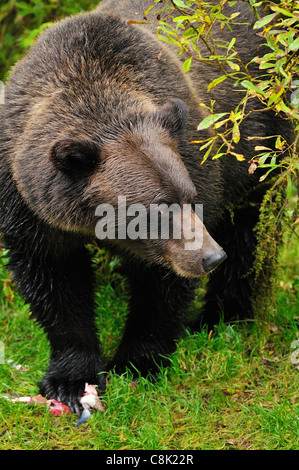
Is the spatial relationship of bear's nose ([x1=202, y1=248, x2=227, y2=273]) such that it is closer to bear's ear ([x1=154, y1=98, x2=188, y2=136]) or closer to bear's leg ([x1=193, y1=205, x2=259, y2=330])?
bear's ear ([x1=154, y1=98, x2=188, y2=136])

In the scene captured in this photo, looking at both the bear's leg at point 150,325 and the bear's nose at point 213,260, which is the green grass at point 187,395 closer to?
the bear's leg at point 150,325

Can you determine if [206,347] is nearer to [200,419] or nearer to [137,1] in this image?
[200,419]

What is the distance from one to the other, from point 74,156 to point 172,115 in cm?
75

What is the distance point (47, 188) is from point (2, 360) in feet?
6.67

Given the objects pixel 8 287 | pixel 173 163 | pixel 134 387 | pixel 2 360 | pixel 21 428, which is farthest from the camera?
pixel 8 287

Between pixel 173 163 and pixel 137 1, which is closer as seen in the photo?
pixel 173 163

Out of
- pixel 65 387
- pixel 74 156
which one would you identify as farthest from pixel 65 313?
pixel 74 156

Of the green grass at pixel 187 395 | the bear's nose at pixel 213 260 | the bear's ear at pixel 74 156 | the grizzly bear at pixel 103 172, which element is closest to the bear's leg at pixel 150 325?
the grizzly bear at pixel 103 172

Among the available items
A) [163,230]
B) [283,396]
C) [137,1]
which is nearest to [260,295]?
[283,396]

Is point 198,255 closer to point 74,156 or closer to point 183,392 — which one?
point 74,156

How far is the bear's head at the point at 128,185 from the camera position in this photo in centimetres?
444

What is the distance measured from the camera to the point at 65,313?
18.2ft

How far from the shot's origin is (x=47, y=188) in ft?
15.0

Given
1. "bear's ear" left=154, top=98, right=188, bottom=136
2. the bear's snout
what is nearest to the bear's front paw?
the bear's snout
